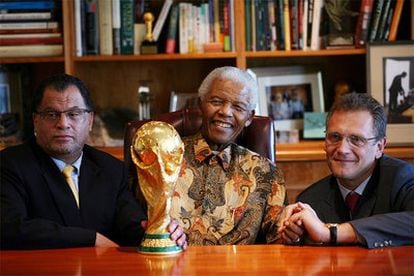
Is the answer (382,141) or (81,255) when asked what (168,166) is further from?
(382,141)

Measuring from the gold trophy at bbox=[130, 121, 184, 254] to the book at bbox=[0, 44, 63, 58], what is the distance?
1.88m

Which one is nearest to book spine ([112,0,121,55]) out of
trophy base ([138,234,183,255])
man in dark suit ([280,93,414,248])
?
man in dark suit ([280,93,414,248])

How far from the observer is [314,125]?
12.0 feet

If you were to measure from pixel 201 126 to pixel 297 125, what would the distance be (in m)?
1.21

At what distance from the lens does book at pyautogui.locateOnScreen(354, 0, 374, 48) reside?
11.5 feet

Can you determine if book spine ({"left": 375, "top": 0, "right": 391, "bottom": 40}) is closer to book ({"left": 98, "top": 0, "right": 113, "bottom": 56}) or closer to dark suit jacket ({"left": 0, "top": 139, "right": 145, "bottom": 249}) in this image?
book ({"left": 98, "top": 0, "right": 113, "bottom": 56})

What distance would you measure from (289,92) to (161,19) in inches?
30.4

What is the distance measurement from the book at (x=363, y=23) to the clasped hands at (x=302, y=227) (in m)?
1.75

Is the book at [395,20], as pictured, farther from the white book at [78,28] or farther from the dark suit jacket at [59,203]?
the dark suit jacket at [59,203]

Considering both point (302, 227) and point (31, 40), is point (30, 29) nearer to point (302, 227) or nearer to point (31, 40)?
point (31, 40)

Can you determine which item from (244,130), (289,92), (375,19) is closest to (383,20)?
(375,19)

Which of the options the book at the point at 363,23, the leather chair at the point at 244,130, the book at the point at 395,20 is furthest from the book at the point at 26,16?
the book at the point at 395,20

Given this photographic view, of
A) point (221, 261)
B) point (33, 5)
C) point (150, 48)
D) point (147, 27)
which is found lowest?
point (221, 261)

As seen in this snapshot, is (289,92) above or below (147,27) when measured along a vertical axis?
below
